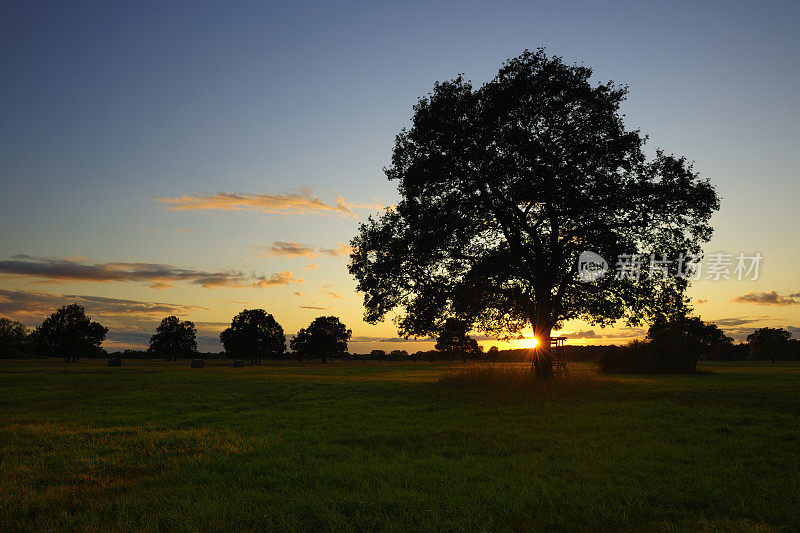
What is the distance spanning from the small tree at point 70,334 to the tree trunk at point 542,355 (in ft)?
395

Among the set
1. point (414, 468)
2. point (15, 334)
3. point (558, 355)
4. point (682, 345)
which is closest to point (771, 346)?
point (682, 345)

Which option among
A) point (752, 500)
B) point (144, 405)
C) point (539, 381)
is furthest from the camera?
point (539, 381)

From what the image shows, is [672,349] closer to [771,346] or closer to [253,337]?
[771,346]

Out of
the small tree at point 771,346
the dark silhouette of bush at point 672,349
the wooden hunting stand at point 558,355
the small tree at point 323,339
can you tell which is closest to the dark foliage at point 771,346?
the small tree at point 771,346

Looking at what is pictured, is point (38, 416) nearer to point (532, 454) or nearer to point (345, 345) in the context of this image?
point (532, 454)

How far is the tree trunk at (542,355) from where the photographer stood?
81.3 ft

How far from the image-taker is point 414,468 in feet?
29.7

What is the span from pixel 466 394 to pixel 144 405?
15171mm

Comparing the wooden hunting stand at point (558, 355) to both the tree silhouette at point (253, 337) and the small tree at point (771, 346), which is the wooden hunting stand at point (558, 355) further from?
the tree silhouette at point (253, 337)

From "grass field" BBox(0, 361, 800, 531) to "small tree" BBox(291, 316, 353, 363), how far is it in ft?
326

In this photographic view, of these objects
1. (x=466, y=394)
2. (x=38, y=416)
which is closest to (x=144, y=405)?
(x=38, y=416)

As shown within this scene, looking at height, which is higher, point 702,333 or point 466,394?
point 702,333

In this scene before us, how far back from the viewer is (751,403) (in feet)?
57.2

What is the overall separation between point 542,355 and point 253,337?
101m
